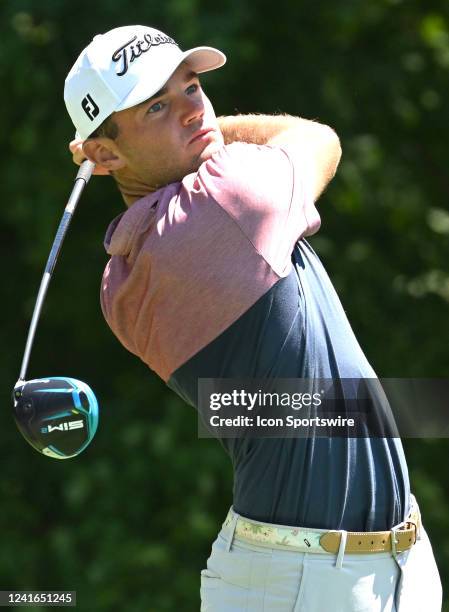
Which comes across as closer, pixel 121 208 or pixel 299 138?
pixel 299 138

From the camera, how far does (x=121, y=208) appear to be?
5727mm

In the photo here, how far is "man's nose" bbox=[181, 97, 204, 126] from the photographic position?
2391 mm

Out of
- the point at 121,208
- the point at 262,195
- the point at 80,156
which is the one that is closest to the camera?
the point at 262,195

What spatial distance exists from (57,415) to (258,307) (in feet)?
1.38

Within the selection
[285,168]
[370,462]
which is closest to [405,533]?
[370,462]

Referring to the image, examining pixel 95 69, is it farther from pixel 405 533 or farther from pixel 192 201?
pixel 405 533

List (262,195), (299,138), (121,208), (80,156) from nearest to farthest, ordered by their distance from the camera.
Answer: (262,195), (299,138), (80,156), (121,208)

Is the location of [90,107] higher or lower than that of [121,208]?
lower

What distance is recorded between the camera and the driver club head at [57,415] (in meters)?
2.24

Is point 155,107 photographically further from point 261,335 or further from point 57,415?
point 57,415

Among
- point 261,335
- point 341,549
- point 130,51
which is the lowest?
point 341,549

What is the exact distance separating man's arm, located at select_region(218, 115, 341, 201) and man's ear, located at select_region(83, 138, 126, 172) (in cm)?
32

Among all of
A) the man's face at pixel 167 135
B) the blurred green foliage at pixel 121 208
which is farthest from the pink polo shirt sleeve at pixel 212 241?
the blurred green foliage at pixel 121 208

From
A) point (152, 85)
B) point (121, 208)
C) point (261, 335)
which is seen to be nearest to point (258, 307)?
point (261, 335)
